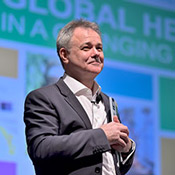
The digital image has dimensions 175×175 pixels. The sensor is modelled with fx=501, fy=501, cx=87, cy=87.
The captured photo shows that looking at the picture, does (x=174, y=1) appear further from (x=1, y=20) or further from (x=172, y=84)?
(x=1, y=20)

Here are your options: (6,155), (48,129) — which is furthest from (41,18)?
(48,129)

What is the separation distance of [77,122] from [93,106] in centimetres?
18

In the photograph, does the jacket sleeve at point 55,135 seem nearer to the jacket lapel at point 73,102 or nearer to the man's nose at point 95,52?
the jacket lapel at point 73,102

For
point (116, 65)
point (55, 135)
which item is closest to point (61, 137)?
point (55, 135)

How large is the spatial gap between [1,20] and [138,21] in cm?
146

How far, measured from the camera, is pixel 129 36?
484 cm

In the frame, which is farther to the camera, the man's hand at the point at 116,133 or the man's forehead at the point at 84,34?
the man's forehead at the point at 84,34

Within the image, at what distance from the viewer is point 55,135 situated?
2.24 m

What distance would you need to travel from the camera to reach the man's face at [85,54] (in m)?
2.46

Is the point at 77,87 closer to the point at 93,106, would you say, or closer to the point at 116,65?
the point at 93,106

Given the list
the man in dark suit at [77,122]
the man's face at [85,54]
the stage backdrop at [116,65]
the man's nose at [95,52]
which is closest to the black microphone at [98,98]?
the man in dark suit at [77,122]

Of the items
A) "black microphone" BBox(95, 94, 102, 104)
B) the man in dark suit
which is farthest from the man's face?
"black microphone" BBox(95, 94, 102, 104)

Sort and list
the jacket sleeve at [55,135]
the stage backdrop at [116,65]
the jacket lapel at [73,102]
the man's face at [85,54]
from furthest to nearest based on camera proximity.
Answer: the stage backdrop at [116,65] → the man's face at [85,54] → the jacket lapel at [73,102] → the jacket sleeve at [55,135]

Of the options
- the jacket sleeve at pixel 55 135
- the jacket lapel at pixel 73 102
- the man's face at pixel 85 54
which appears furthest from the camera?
the man's face at pixel 85 54
